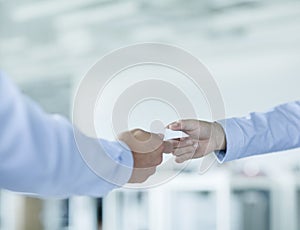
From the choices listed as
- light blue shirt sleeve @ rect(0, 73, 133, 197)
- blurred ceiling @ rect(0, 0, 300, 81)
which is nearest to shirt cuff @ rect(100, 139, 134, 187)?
light blue shirt sleeve @ rect(0, 73, 133, 197)

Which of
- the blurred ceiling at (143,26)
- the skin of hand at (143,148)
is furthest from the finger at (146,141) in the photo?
the blurred ceiling at (143,26)

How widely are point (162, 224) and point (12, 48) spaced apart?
1714 mm

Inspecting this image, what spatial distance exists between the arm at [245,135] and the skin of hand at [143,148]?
7 centimetres

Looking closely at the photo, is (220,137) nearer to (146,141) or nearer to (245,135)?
(245,135)

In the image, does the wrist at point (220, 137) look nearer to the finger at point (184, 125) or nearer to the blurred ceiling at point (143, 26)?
the finger at point (184, 125)

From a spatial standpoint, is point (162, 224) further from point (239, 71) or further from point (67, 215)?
point (239, 71)

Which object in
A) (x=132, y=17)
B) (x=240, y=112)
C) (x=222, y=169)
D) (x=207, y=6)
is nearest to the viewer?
(x=207, y=6)

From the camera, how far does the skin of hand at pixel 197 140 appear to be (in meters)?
0.86

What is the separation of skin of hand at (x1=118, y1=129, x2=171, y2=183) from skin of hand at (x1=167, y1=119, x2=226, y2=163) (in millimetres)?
40

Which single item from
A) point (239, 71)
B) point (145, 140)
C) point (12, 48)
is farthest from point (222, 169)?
point (145, 140)

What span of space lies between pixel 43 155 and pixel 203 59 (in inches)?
143

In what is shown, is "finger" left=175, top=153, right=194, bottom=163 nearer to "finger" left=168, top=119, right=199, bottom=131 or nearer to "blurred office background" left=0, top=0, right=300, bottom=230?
"finger" left=168, top=119, right=199, bottom=131

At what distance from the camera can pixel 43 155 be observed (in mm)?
625

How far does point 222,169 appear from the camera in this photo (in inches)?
140
